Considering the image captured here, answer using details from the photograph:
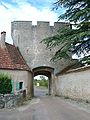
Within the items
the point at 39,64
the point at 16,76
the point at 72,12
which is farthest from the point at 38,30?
the point at 72,12

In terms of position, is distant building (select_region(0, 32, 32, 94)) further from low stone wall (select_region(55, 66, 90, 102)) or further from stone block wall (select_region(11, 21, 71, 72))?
low stone wall (select_region(55, 66, 90, 102))

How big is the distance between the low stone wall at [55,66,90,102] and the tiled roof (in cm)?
435

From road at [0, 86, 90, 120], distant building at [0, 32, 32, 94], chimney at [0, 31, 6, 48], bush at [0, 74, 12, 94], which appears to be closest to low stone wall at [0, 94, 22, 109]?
road at [0, 86, 90, 120]

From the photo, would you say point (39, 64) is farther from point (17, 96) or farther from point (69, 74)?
point (17, 96)

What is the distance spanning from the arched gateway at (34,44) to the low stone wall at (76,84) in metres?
3.53

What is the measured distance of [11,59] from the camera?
2878 cm

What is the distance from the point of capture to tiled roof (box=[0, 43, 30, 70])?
27.2 meters

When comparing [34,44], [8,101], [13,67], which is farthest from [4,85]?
[34,44]

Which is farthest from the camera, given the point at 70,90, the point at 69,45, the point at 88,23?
the point at 70,90

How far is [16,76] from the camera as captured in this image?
27.3m

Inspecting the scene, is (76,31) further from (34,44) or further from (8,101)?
(34,44)

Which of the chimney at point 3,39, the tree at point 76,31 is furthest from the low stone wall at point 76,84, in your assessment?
the chimney at point 3,39

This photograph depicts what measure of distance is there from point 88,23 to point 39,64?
559 inches

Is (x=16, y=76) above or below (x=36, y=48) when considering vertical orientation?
below
